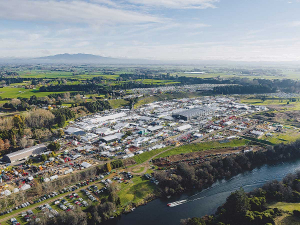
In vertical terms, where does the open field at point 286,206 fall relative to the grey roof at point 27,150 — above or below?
below

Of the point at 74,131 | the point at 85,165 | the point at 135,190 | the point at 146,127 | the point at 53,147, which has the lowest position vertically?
the point at 135,190

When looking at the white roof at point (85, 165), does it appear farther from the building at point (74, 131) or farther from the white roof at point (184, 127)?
the white roof at point (184, 127)

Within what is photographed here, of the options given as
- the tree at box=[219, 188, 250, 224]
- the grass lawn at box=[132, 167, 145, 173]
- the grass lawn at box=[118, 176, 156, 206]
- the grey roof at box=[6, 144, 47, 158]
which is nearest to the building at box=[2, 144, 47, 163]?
the grey roof at box=[6, 144, 47, 158]

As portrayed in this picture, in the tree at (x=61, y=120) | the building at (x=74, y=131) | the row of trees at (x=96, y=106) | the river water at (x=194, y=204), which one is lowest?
the river water at (x=194, y=204)

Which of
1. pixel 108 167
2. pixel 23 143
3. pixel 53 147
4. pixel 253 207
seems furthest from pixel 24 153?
pixel 253 207

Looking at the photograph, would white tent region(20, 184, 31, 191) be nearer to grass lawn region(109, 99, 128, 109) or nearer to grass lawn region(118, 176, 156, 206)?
grass lawn region(118, 176, 156, 206)

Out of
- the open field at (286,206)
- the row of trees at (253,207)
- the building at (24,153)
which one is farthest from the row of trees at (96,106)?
the open field at (286,206)

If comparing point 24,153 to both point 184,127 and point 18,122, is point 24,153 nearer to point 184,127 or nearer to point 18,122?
point 18,122
